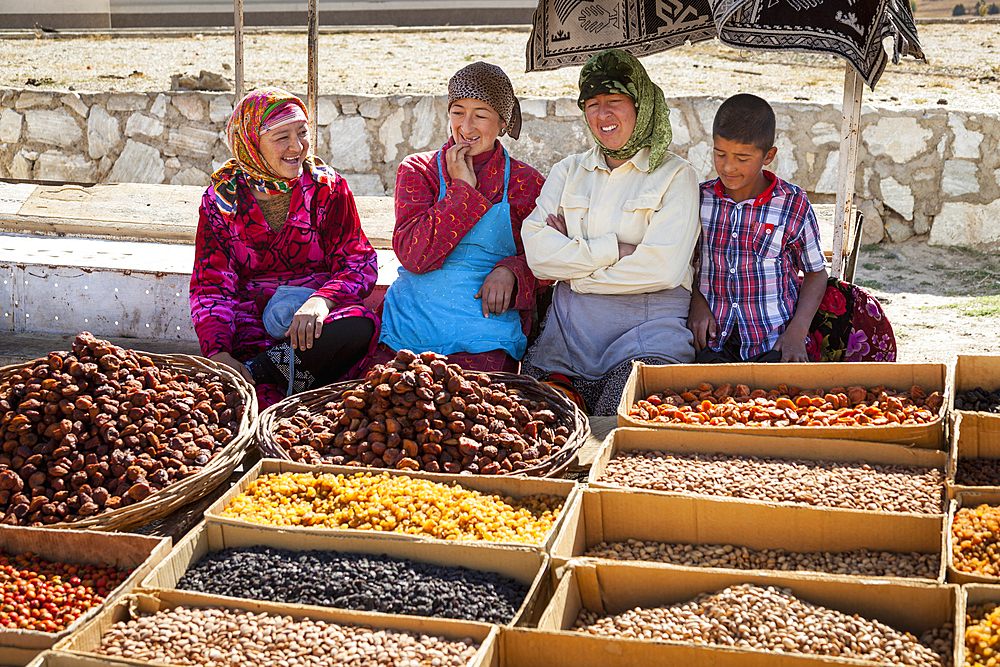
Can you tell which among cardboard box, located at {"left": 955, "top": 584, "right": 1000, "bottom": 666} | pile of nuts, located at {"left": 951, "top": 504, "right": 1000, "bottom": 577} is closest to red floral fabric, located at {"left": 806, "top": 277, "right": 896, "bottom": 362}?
pile of nuts, located at {"left": 951, "top": 504, "right": 1000, "bottom": 577}

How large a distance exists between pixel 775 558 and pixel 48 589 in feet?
5.33

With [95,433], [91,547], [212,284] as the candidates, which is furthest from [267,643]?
[212,284]

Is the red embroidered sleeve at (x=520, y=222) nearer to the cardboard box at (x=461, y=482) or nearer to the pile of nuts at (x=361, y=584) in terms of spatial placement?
the cardboard box at (x=461, y=482)

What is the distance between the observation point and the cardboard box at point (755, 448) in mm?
2295

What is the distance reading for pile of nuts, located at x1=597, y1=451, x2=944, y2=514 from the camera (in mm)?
2102

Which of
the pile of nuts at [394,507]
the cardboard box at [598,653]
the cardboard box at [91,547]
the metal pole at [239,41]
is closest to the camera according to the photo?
the cardboard box at [598,653]

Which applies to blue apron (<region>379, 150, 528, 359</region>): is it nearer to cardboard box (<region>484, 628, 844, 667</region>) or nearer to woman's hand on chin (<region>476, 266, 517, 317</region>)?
woman's hand on chin (<region>476, 266, 517, 317</region>)

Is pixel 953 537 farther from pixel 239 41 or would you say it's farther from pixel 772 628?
pixel 239 41

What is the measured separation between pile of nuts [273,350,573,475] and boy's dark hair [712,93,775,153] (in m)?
1.12

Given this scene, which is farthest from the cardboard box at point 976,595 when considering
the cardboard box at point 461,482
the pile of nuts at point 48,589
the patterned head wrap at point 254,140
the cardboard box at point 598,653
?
the patterned head wrap at point 254,140

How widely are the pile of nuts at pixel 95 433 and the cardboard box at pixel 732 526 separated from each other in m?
1.06

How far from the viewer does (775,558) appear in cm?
199

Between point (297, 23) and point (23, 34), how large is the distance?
3254 millimetres

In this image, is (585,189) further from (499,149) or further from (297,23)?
(297,23)
